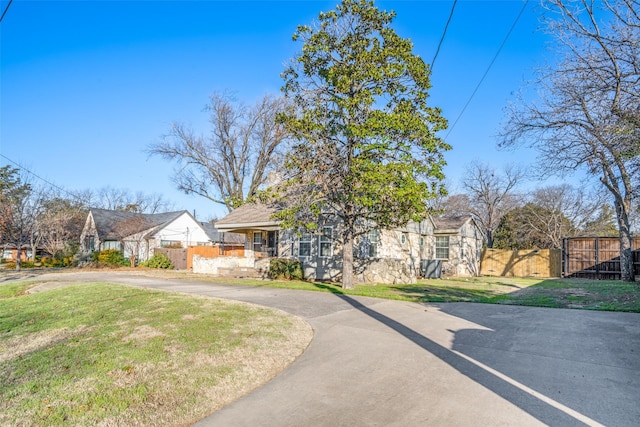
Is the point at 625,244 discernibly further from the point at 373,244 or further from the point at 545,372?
the point at 545,372

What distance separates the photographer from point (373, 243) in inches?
774

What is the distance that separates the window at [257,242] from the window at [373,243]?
A: 7479 millimetres

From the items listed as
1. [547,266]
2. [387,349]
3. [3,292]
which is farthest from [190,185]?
[387,349]

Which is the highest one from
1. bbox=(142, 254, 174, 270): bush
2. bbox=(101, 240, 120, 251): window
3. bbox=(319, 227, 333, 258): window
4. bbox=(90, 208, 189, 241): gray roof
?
bbox=(90, 208, 189, 241): gray roof

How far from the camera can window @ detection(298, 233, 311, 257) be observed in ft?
65.0

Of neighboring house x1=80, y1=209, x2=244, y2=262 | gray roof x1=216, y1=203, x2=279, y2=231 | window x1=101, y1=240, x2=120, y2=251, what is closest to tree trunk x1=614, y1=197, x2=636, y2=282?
gray roof x1=216, y1=203, x2=279, y2=231

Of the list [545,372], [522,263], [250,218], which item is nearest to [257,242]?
[250,218]

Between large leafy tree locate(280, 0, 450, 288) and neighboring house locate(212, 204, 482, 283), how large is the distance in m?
1.91

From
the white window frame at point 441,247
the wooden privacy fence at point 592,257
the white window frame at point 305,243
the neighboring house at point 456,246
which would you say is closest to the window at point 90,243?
the white window frame at point 305,243

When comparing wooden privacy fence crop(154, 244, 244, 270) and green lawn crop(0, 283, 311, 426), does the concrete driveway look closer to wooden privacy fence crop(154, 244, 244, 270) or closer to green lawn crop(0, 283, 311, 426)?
green lawn crop(0, 283, 311, 426)

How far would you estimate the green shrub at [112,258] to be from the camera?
28.4m

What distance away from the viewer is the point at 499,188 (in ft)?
120

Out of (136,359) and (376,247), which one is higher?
(376,247)

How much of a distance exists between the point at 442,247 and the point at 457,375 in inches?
858
